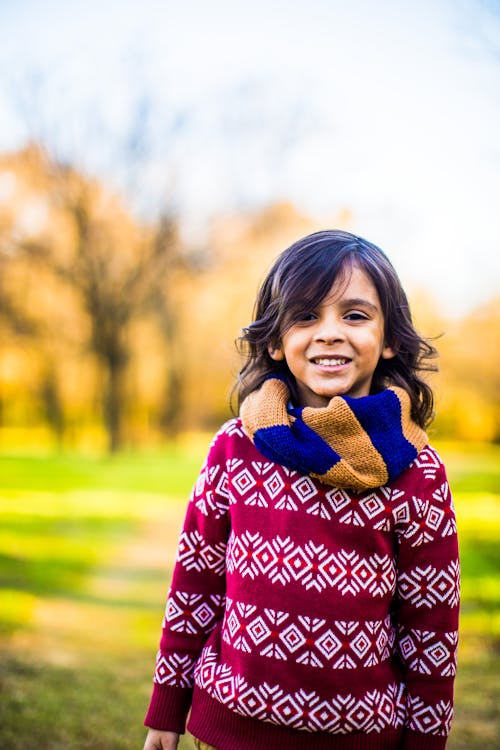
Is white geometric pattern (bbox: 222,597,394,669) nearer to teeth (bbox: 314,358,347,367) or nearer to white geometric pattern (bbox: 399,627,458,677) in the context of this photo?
white geometric pattern (bbox: 399,627,458,677)

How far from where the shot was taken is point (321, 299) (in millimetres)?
1530

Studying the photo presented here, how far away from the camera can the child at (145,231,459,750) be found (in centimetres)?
140

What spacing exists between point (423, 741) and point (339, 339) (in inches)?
33.5

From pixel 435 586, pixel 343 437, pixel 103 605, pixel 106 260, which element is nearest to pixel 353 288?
pixel 343 437

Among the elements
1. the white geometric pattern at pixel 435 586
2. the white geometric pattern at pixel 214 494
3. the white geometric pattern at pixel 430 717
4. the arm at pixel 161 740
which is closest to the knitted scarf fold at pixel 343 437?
the white geometric pattern at pixel 214 494

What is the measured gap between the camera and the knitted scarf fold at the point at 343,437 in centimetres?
142

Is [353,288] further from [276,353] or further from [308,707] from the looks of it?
[308,707]

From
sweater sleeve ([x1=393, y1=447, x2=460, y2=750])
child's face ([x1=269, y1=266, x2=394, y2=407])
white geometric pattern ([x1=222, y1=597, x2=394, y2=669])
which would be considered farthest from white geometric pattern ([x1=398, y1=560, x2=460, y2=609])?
child's face ([x1=269, y1=266, x2=394, y2=407])

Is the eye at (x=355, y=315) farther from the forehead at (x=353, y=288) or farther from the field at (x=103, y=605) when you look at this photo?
the field at (x=103, y=605)

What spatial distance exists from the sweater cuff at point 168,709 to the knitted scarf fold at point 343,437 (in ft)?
1.85

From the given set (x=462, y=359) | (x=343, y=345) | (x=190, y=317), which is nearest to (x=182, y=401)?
(x=190, y=317)

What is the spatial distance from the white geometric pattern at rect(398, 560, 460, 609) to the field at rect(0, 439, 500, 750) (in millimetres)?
1454

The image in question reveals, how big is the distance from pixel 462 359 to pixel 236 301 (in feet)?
25.0

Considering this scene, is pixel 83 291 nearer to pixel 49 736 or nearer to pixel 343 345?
pixel 49 736
